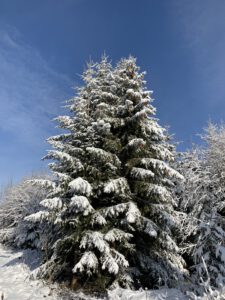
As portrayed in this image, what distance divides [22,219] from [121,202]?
1533 cm

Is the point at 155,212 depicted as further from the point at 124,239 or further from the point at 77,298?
the point at 77,298

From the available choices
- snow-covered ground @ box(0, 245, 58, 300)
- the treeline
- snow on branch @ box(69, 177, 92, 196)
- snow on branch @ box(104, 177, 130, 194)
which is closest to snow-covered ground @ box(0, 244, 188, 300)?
snow-covered ground @ box(0, 245, 58, 300)

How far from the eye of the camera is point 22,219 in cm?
2598

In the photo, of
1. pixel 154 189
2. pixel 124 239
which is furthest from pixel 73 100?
pixel 124 239

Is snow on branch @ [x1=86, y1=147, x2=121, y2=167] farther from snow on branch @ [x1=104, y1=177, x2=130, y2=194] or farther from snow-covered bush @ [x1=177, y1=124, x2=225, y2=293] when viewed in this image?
snow-covered bush @ [x1=177, y1=124, x2=225, y2=293]

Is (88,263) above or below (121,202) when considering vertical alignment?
below

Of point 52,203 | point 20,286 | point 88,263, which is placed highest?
point 52,203

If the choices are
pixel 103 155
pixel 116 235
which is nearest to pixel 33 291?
pixel 116 235

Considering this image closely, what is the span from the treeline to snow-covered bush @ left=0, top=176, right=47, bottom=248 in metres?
7.40

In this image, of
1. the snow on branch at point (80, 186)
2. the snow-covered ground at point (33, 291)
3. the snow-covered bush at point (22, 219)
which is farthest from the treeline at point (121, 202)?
the snow-covered bush at point (22, 219)

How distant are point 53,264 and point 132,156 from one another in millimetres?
6090

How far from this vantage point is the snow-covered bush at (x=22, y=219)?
77.7ft

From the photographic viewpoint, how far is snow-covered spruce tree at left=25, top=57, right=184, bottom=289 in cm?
1232

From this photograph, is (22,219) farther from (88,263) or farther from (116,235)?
(88,263)
